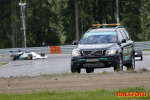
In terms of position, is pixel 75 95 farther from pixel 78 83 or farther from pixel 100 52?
pixel 100 52

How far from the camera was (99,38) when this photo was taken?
15133 mm

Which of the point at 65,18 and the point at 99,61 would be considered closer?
the point at 99,61

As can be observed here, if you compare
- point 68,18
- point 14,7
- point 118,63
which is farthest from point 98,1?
point 118,63

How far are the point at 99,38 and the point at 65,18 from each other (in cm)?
5015

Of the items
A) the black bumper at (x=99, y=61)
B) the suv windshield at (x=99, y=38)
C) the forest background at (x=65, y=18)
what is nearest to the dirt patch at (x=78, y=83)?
the black bumper at (x=99, y=61)

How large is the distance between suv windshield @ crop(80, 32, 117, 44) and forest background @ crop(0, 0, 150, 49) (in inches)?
1634

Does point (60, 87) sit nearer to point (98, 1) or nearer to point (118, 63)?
point (118, 63)

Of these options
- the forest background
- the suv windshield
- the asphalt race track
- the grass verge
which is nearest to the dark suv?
the suv windshield

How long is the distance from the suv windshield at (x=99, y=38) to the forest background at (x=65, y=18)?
4150 cm

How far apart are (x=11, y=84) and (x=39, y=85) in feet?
3.52

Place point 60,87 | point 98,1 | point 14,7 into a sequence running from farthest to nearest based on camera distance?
1. point 98,1
2. point 14,7
3. point 60,87

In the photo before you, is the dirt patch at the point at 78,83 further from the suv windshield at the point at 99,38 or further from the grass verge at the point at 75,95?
the suv windshield at the point at 99,38

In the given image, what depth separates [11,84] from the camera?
11344mm

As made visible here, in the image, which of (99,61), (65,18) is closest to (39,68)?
(99,61)
